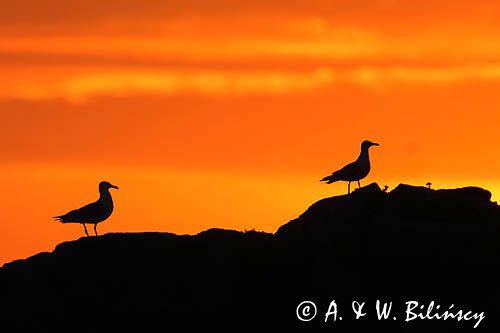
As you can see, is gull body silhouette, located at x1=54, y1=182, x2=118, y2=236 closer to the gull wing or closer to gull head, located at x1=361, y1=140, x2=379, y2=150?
the gull wing

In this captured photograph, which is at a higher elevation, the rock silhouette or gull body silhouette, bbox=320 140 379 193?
gull body silhouette, bbox=320 140 379 193

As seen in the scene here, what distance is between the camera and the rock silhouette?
95.3 metres

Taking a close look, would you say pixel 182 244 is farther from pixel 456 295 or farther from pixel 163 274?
pixel 456 295

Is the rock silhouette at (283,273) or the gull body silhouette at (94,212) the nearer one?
the rock silhouette at (283,273)

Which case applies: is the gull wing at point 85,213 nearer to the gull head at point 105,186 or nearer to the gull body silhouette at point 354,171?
the gull head at point 105,186

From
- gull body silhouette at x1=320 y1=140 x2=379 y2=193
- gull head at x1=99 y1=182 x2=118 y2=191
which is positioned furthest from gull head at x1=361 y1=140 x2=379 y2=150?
gull head at x1=99 y1=182 x2=118 y2=191

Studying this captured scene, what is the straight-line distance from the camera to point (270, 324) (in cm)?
9538

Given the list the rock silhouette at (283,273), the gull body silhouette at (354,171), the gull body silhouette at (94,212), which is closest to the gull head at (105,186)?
the gull body silhouette at (94,212)

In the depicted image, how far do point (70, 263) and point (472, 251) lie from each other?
16001mm

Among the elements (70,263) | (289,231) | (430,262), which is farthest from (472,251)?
(70,263)

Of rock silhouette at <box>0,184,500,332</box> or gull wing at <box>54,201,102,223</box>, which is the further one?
gull wing at <box>54,201,102,223</box>

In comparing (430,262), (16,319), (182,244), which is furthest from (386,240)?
(16,319)

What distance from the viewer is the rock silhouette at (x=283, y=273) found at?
95312 millimetres

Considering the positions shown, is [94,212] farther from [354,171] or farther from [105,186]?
[354,171]
